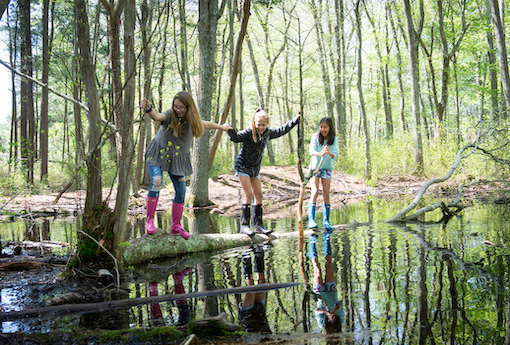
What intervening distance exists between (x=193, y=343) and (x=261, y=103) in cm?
2030

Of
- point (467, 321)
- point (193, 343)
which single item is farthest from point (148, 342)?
point (467, 321)

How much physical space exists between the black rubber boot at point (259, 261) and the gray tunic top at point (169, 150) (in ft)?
4.72

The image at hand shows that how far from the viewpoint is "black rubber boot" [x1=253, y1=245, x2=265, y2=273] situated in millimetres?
4096

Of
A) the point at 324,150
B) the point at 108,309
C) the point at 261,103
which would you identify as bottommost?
the point at 108,309

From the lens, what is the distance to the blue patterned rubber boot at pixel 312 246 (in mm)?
4653

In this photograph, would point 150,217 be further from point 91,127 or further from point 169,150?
point 91,127

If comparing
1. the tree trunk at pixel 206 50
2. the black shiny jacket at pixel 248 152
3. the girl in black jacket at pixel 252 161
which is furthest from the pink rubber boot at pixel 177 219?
the tree trunk at pixel 206 50

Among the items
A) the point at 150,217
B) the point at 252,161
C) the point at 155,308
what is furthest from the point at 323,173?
the point at 155,308

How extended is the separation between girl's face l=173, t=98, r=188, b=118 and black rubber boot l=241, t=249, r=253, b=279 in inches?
78.1

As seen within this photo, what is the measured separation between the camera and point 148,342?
2.20m

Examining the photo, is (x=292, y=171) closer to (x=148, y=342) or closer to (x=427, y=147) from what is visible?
(x=427, y=147)

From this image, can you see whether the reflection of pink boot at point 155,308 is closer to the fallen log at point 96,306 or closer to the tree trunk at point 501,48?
the fallen log at point 96,306

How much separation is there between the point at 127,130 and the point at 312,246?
111 inches

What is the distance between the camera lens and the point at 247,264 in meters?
4.41
